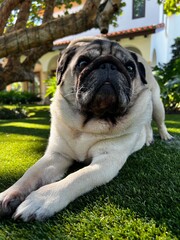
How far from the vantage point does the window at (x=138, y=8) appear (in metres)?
13.5

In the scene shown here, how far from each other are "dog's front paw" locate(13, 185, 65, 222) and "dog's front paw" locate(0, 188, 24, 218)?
64 millimetres

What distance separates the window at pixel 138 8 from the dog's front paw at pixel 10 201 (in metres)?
13.5

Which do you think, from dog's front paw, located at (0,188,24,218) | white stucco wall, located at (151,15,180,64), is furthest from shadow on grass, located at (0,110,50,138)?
white stucco wall, located at (151,15,180,64)

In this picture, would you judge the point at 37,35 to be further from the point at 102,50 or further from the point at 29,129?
the point at 102,50

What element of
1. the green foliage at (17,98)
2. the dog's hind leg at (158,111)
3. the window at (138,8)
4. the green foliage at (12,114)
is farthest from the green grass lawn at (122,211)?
the window at (138,8)

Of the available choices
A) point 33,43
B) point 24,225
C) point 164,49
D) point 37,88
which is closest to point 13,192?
point 24,225

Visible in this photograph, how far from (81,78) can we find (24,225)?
983mm

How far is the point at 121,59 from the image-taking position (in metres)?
1.96

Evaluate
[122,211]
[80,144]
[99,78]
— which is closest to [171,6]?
[99,78]

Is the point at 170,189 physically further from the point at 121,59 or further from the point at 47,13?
the point at 47,13

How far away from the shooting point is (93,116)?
1983mm

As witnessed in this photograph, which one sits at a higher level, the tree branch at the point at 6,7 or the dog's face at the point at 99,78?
the tree branch at the point at 6,7

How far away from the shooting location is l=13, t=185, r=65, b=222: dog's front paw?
1299 millimetres

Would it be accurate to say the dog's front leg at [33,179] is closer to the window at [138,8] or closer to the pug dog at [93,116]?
the pug dog at [93,116]
